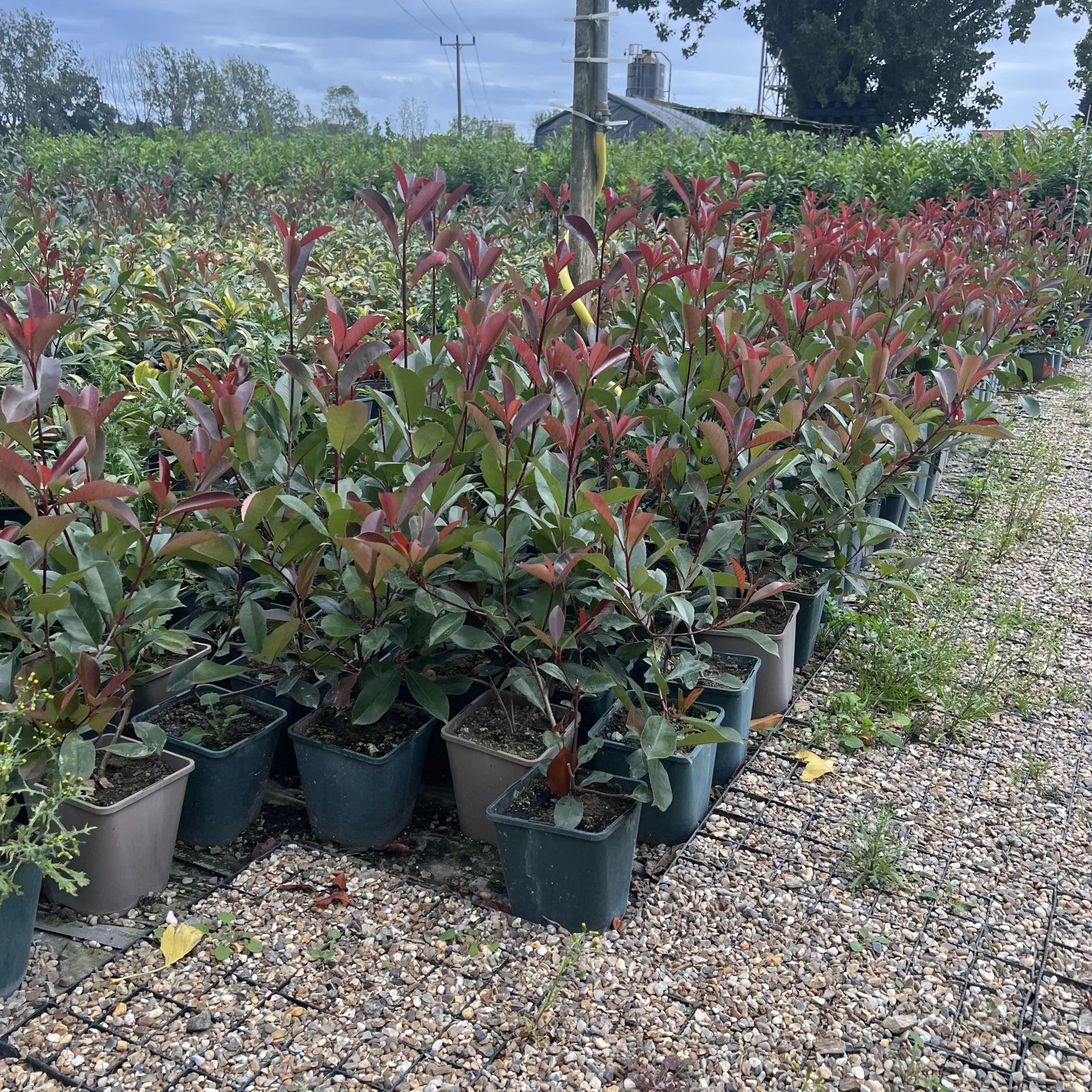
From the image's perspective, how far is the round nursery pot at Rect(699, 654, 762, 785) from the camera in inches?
94.3

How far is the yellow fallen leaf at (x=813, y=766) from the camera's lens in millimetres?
2547

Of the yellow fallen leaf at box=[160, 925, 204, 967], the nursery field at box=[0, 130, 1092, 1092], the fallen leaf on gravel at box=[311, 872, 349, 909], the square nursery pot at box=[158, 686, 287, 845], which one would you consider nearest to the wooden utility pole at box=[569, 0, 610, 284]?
the nursery field at box=[0, 130, 1092, 1092]

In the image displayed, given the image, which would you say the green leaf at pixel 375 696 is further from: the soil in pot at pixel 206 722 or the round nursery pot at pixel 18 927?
the round nursery pot at pixel 18 927

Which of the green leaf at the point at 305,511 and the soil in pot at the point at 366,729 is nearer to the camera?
the green leaf at the point at 305,511

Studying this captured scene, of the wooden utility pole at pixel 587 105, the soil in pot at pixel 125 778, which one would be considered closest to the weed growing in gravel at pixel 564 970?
the soil in pot at pixel 125 778

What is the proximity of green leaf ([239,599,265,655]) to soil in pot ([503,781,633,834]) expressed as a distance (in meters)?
0.61

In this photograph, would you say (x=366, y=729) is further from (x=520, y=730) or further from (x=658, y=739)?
(x=658, y=739)

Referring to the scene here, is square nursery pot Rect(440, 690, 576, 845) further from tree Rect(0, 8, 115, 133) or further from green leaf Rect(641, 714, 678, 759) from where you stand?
tree Rect(0, 8, 115, 133)

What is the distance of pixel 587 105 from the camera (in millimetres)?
3342

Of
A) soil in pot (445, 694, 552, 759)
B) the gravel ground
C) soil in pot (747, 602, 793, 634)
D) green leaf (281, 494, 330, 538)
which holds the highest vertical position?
green leaf (281, 494, 330, 538)

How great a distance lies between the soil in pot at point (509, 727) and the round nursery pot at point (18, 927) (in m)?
0.84

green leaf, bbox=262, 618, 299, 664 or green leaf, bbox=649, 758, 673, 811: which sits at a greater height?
green leaf, bbox=262, 618, 299, 664

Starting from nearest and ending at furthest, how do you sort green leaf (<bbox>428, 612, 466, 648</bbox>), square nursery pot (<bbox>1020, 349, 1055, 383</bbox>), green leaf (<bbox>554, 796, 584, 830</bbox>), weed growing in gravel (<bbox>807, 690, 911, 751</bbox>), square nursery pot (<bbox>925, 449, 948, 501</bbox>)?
green leaf (<bbox>554, 796, 584, 830</bbox>)
green leaf (<bbox>428, 612, 466, 648</bbox>)
weed growing in gravel (<bbox>807, 690, 911, 751</bbox>)
square nursery pot (<bbox>925, 449, 948, 501</bbox>)
square nursery pot (<bbox>1020, 349, 1055, 383</bbox>)

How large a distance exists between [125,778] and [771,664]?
64.1 inches
